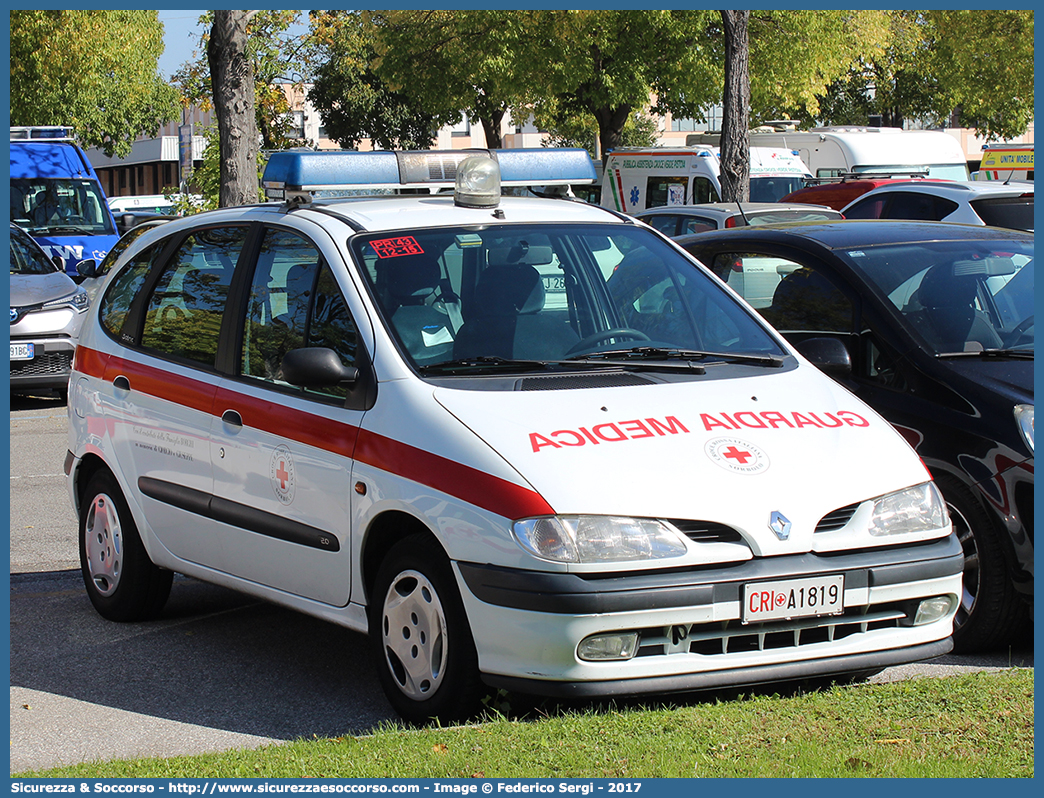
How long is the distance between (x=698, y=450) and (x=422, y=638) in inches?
42.3

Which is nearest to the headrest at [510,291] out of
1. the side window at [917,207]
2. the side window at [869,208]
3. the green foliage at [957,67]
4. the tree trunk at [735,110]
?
the side window at [917,207]

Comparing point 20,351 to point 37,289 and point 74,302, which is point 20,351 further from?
point 37,289

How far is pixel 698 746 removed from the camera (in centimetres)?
395

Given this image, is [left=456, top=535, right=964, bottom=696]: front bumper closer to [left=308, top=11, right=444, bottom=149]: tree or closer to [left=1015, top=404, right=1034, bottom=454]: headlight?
[left=1015, top=404, right=1034, bottom=454]: headlight

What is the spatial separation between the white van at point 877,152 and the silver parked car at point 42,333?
17884 mm

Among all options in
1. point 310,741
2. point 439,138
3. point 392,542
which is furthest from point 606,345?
point 439,138

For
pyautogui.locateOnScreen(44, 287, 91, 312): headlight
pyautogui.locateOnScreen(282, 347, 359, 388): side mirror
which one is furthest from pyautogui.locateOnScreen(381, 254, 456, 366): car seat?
pyautogui.locateOnScreen(44, 287, 91, 312): headlight

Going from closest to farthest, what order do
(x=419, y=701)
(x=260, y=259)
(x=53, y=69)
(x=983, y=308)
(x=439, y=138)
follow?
(x=419, y=701), (x=260, y=259), (x=983, y=308), (x=53, y=69), (x=439, y=138)

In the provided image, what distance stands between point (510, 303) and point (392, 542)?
104cm

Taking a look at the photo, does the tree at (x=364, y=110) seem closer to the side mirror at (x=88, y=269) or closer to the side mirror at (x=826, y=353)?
the side mirror at (x=88, y=269)

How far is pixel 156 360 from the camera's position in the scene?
5.80 metres

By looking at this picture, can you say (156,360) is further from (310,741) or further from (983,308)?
(983,308)

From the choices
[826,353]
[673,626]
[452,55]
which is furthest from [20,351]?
[452,55]

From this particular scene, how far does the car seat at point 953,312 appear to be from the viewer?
5.84 m
